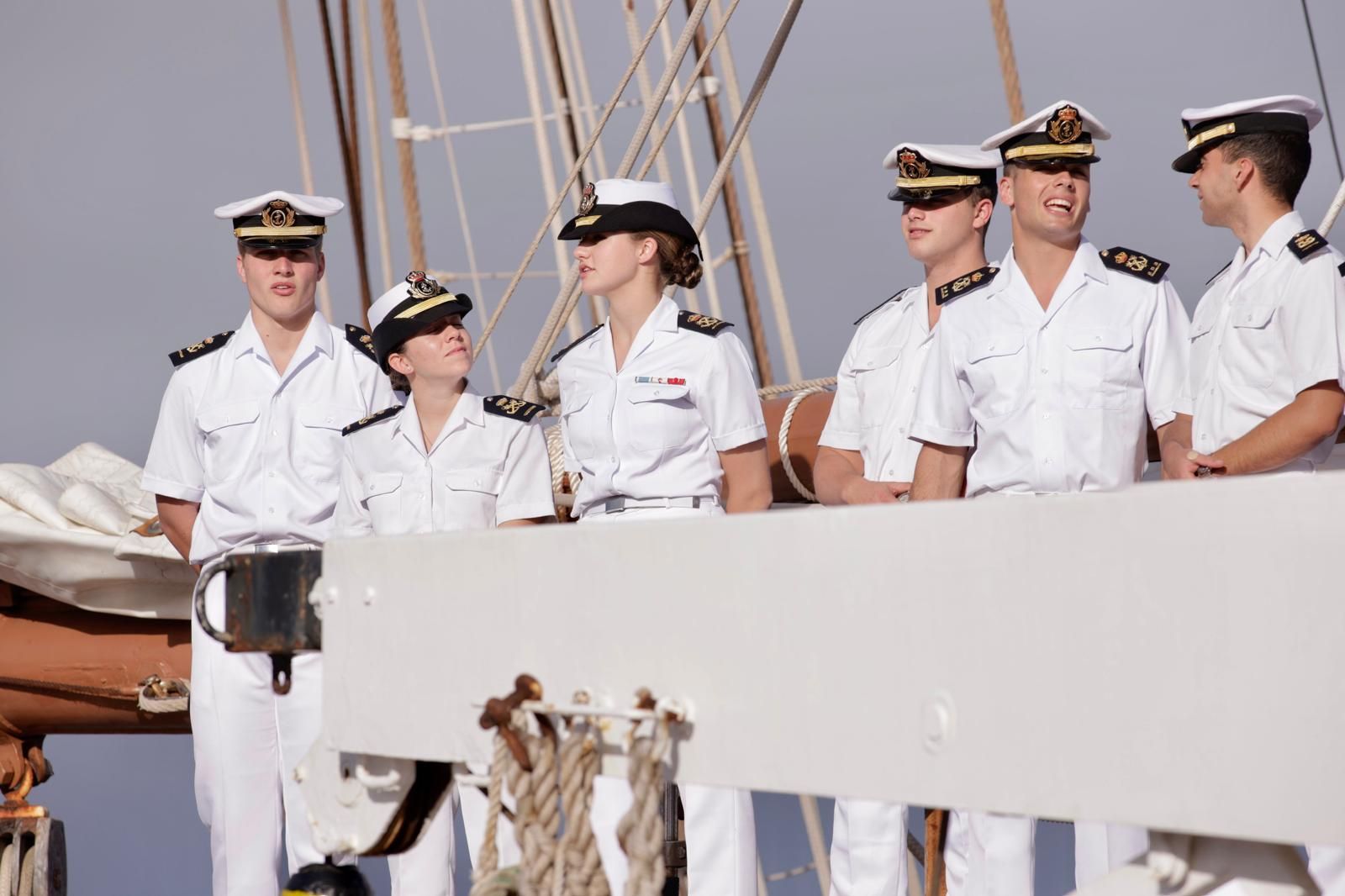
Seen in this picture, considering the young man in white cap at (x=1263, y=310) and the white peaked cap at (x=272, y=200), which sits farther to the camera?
the white peaked cap at (x=272, y=200)

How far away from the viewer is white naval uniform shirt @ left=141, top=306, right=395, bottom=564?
3385 mm

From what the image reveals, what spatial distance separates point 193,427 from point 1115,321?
194 cm

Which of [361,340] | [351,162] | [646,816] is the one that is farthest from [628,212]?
[351,162]

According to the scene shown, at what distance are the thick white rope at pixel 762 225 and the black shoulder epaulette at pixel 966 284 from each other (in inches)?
95.5

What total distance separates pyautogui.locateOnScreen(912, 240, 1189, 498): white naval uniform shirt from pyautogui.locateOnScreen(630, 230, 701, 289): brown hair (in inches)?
21.2

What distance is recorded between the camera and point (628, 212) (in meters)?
3.09

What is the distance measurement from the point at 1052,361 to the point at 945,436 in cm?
25

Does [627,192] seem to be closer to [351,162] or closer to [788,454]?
[788,454]

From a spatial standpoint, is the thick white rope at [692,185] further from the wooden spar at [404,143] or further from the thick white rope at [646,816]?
the thick white rope at [646,816]

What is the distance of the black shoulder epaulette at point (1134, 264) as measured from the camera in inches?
111

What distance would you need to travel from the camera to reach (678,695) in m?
1.41

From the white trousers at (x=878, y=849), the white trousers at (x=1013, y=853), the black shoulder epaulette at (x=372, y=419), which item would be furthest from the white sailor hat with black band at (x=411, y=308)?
the white trousers at (x=1013, y=853)

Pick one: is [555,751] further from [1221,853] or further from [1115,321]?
[1115,321]

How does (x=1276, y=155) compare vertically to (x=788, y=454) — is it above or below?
above
